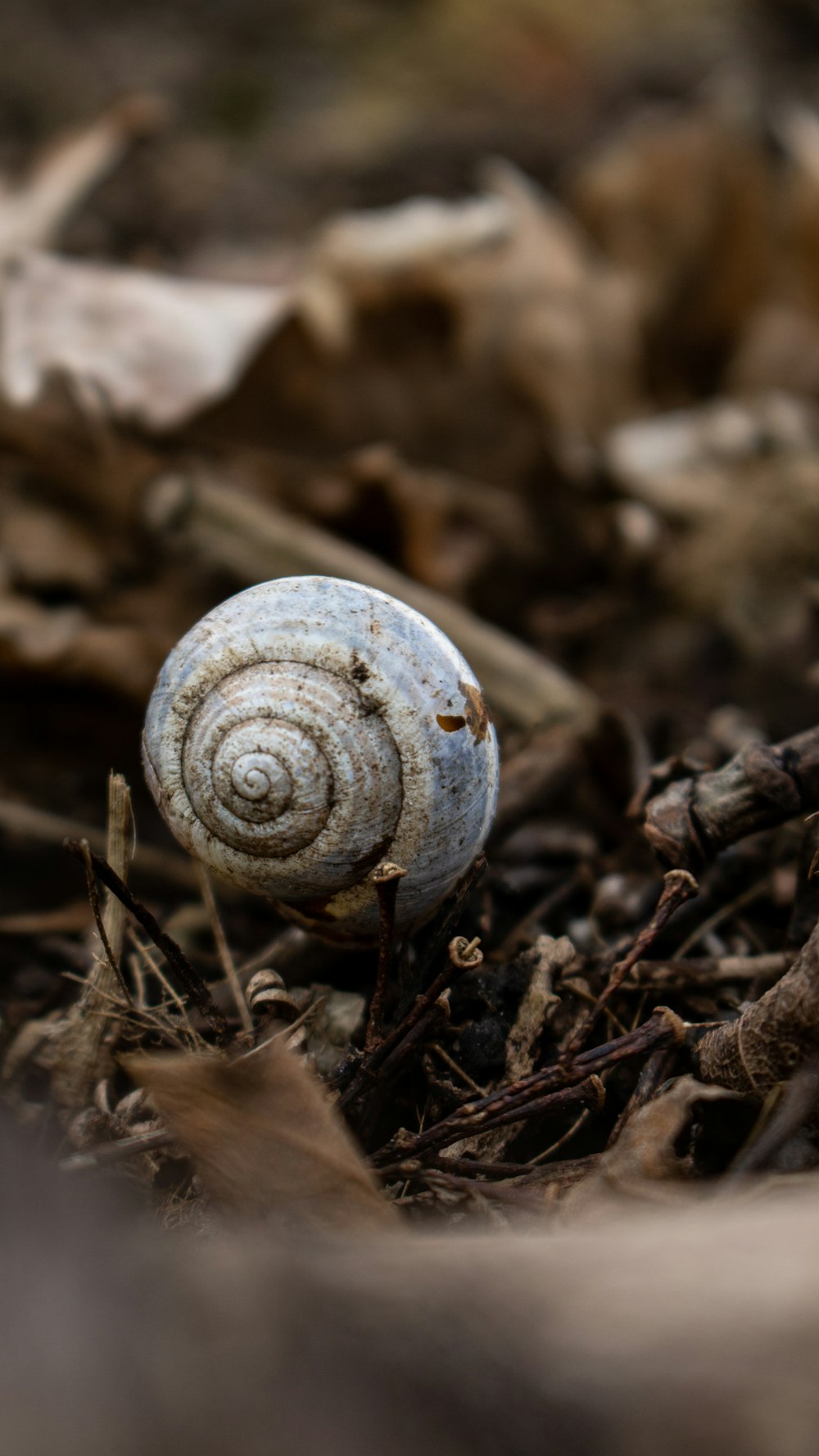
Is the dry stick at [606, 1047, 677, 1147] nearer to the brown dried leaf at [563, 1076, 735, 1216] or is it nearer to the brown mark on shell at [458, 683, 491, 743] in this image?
the brown dried leaf at [563, 1076, 735, 1216]

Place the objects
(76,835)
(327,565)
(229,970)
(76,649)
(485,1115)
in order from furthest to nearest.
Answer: (327,565) < (76,649) < (76,835) < (229,970) < (485,1115)

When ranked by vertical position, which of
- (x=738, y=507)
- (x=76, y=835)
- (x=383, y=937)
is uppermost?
(x=738, y=507)

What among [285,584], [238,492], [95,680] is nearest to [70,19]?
[238,492]

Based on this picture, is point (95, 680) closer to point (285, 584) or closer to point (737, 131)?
point (285, 584)

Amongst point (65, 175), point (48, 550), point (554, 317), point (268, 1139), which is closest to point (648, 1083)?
point (268, 1139)

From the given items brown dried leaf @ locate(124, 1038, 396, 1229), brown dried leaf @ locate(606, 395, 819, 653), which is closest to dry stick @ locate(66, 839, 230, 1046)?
brown dried leaf @ locate(124, 1038, 396, 1229)

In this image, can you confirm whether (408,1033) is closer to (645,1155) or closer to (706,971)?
(645,1155)

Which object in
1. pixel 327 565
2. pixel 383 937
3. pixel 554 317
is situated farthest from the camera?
pixel 554 317

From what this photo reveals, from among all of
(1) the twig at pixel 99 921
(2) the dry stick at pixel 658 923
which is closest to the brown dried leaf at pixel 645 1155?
(2) the dry stick at pixel 658 923
